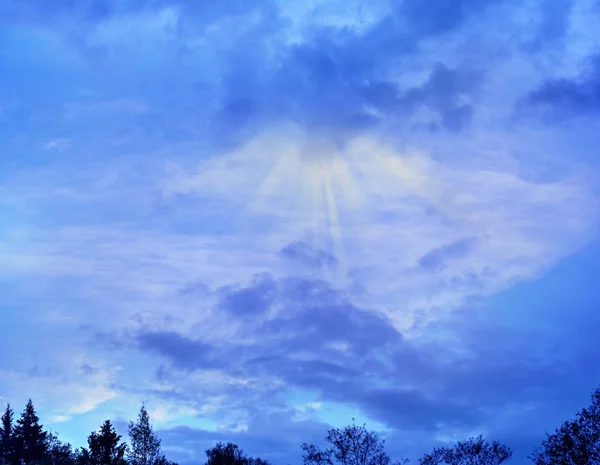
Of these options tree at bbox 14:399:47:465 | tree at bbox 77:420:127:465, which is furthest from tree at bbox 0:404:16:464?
tree at bbox 77:420:127:465

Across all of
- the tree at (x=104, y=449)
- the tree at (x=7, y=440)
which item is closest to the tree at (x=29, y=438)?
the tree at (x=7, y=440)

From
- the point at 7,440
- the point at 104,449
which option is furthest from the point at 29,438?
the point at 104,449

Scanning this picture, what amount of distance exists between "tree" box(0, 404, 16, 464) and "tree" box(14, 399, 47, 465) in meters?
0.84

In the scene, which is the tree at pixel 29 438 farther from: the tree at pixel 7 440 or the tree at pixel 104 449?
the tree at pixel 104 449

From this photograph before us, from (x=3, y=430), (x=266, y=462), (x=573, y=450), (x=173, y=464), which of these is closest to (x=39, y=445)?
Result: (x=3, y=430)

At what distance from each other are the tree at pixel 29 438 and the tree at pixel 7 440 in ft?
2.75

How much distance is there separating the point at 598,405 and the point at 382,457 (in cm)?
3386

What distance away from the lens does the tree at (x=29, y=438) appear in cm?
10881

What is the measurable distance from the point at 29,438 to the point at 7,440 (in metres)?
4.46

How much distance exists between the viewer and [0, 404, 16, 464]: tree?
109 m

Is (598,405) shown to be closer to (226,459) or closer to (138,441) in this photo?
(226,459)

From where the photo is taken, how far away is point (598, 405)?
2800 inches

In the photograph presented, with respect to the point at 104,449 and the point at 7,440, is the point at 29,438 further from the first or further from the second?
the point at 104,449

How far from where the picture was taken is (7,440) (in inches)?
4476
